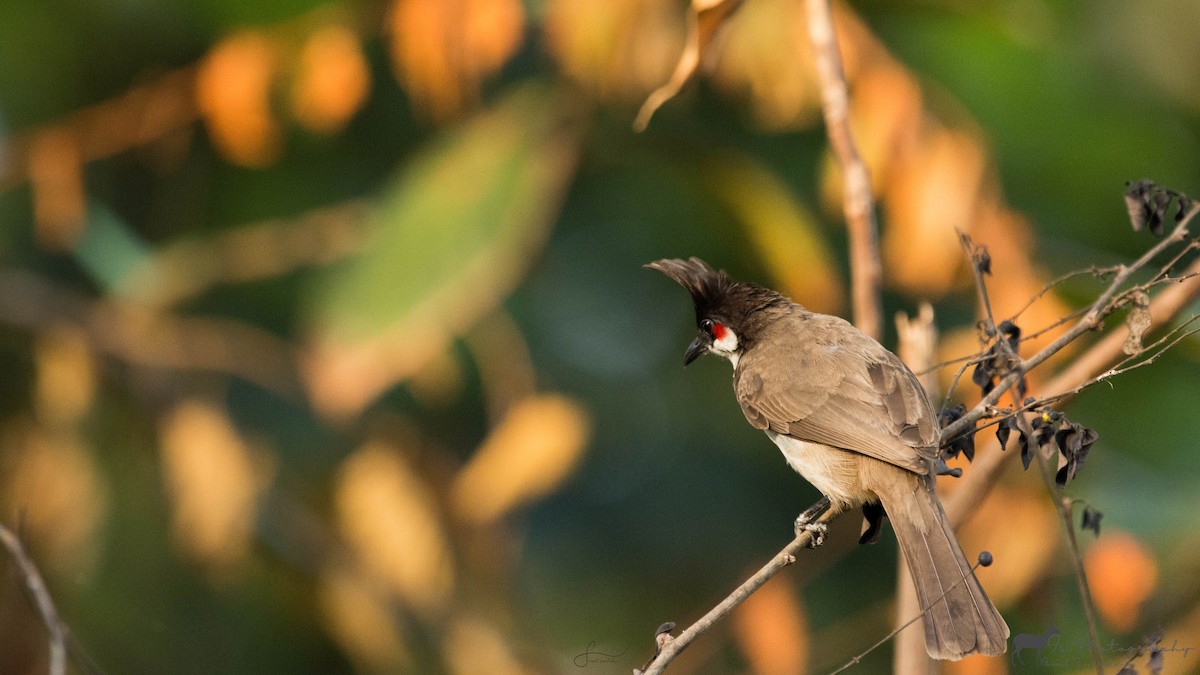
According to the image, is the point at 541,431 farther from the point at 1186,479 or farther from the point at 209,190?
the point at 209,190

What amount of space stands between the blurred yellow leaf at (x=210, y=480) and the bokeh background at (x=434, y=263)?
0.02 m

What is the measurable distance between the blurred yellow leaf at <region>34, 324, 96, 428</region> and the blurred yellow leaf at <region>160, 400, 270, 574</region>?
427 millimetres

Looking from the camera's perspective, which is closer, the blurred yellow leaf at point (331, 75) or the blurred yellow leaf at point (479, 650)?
the blurred yellow leaf at point (331, 75)

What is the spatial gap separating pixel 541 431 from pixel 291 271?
10.7ft

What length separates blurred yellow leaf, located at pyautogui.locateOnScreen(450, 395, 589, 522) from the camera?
486 cm

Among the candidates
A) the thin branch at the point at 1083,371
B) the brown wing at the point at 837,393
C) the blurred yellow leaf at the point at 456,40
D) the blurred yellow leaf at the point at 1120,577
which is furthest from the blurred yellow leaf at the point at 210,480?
the blurred yellow leaf at the point at 1120,577

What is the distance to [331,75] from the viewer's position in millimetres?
4930

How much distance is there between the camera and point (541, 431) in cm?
484

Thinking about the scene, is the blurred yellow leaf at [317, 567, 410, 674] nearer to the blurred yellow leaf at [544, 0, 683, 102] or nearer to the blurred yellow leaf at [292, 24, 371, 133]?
the blurred yellow leaf at [292, 24, 371, 133]

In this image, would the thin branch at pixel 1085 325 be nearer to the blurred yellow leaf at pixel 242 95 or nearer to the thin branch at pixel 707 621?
the thin branch at pixel 707 621

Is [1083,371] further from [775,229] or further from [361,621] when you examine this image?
[361,621]

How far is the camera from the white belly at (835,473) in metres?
2.94

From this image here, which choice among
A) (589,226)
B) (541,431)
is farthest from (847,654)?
(589,226)

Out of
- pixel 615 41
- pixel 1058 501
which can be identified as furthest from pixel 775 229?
pixel 1058 501
